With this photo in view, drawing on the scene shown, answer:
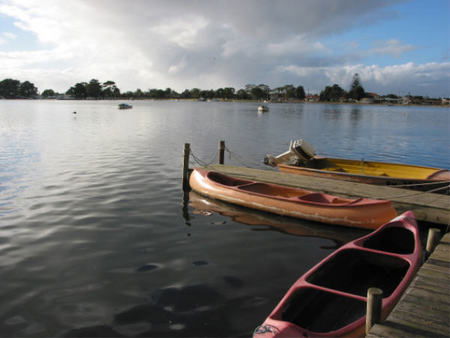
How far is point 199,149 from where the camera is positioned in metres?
29.7

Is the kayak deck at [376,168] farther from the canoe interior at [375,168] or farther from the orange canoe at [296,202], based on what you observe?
the orange canoe at [296,202]

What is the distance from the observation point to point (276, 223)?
11.6 metres

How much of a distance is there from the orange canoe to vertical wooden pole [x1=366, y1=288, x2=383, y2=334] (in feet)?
20.8

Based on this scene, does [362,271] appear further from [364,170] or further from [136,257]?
[364,170]

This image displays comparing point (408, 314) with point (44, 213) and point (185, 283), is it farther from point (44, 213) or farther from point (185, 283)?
point (44, 213)

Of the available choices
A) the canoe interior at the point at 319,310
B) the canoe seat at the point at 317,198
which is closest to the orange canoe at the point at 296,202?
the canoe seat at the point at 317,198

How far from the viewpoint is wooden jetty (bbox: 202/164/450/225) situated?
1051cm

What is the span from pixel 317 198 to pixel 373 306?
302 inches

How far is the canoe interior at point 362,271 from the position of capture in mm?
6675

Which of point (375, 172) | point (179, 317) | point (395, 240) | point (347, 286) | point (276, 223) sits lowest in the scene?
point (179, 317)

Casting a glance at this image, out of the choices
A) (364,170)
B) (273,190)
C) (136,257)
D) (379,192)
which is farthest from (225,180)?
(364,170)

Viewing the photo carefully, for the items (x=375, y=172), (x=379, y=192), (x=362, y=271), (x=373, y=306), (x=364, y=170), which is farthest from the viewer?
(x=364, y=170)

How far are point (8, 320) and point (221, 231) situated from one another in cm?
615

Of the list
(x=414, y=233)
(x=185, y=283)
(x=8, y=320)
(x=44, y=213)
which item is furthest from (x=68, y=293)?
(x=414, y=233)
